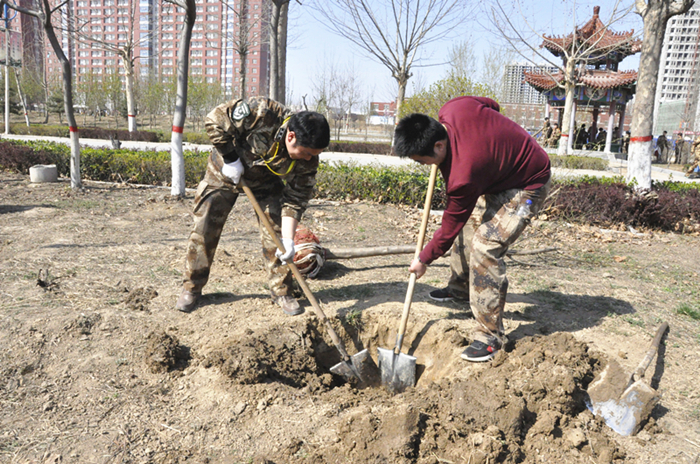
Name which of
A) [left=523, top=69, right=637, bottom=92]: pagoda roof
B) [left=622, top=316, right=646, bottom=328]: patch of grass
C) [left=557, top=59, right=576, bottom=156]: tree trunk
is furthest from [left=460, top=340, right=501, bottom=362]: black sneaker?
[left=523, top=69, right=637, bottom=92]: pagoda roof

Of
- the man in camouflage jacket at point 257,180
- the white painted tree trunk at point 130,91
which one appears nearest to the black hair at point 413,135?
the man in camouflage jacket at point 257,180

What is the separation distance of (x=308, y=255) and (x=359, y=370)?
4.53ft

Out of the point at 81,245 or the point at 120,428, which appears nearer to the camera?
the point at 120,428

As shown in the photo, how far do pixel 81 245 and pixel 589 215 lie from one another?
21.9 feet

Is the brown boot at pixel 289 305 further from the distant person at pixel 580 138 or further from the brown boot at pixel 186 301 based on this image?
the distant person at pixel 580 138

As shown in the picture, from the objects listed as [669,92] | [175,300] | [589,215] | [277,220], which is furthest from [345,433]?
[669,92]

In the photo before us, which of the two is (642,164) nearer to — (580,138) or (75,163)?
(75,163)

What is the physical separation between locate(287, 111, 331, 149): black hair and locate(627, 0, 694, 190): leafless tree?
6315mm

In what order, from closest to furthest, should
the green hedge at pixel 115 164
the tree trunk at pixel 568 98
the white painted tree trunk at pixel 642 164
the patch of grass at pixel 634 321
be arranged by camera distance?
the patch of grass at pixel 634 321 → the white painted tree trunk at pixel 642 164 → the green hedge at pixel 115 164 → the tree trunk at pixel 568 98

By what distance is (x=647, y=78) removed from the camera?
7402 millimetres

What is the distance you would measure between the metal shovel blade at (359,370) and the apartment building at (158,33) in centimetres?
718

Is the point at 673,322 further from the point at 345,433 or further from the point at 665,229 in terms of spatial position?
the point at 665,229

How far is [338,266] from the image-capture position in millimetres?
4887

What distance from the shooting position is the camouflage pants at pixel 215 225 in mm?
3545
